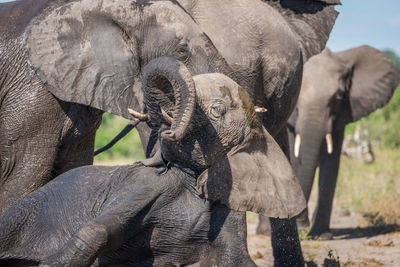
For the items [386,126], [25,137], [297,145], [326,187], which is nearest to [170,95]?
[25,137]

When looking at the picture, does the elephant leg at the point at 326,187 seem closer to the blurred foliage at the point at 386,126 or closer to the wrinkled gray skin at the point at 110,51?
the wrinkled gray skin at the point at 110,51

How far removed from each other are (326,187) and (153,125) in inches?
178

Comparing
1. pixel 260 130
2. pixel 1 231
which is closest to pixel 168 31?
pixel 260 130

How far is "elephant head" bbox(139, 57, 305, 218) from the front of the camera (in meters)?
2.92

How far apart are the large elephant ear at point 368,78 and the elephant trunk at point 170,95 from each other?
→ 5.27m

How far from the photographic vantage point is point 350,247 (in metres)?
5.86

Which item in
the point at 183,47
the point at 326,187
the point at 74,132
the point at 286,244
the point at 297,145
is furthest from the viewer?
the point at 326,187

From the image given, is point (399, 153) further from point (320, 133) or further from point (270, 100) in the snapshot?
point (270, 100)

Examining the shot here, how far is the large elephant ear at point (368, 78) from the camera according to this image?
8.09 m

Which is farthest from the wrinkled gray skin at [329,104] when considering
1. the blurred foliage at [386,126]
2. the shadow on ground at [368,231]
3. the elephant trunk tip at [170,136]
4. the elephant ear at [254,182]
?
the blurred foliage at [386,126]

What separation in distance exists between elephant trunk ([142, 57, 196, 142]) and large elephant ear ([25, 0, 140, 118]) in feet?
3.35

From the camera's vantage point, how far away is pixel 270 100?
4695mm

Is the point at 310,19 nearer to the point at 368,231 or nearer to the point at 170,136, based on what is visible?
the point at 368,231

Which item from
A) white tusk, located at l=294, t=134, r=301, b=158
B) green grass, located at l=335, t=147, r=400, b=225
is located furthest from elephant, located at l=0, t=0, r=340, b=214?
green grass, located at l=335, t=147, r=400, b=225
